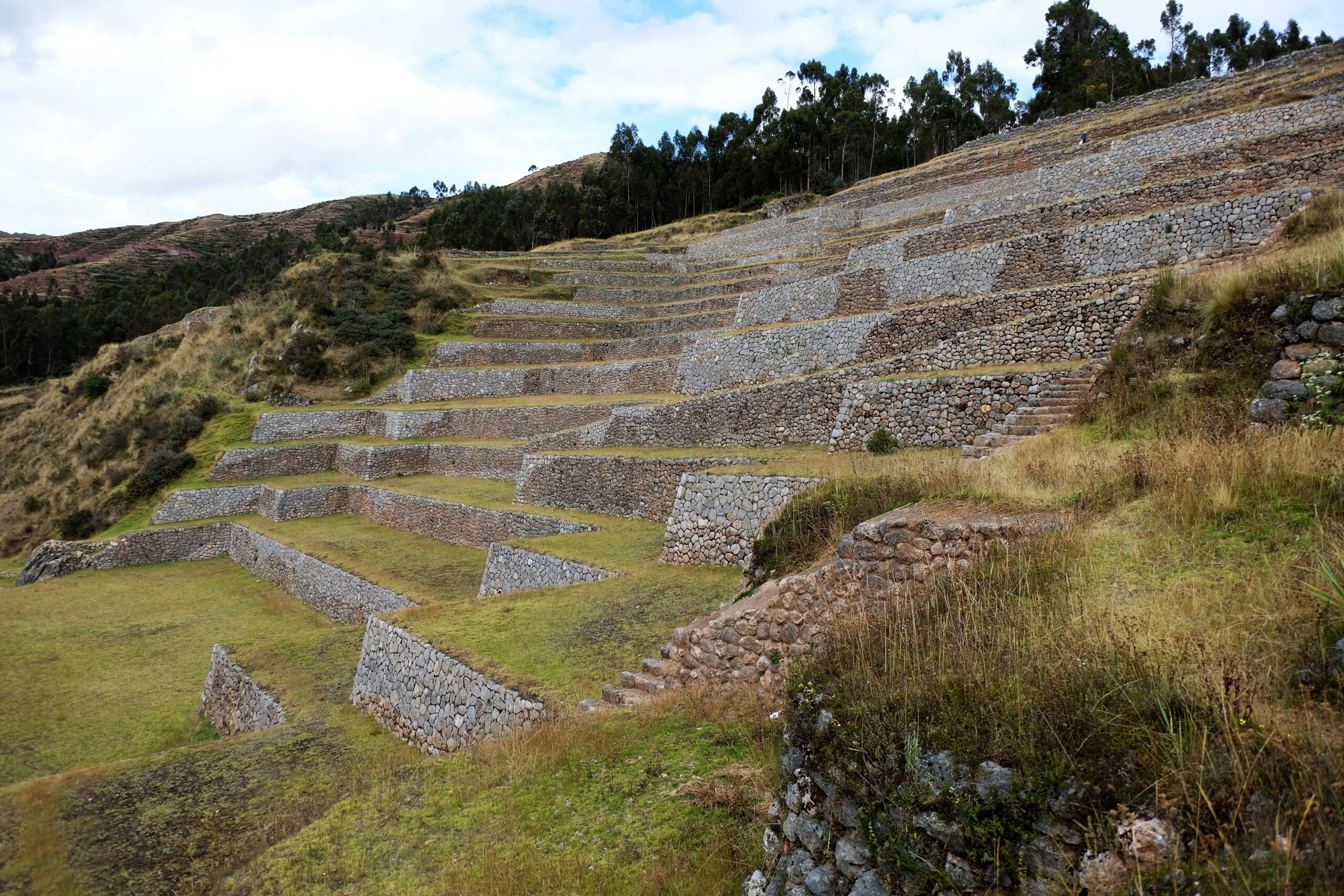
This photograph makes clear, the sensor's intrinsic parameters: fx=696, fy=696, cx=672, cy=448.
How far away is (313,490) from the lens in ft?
83.2

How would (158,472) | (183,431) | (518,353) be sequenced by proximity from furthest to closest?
(518,353) → (183,431) → (158,472)

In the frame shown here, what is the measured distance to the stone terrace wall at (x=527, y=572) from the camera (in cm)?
1305

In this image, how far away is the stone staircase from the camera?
10.9m

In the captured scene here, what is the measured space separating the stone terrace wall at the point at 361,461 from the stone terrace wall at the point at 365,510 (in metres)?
1.21

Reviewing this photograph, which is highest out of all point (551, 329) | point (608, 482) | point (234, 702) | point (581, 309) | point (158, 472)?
point (581, 309)

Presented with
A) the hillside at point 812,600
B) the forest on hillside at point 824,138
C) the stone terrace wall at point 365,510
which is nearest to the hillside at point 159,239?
the forest on hillside at point 824,138

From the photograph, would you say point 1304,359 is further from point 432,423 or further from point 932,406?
point 432,423

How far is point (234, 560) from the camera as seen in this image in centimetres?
2419

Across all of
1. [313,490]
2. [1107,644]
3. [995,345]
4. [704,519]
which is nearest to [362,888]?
[1107,644]

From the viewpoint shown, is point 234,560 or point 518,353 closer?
point 234,560

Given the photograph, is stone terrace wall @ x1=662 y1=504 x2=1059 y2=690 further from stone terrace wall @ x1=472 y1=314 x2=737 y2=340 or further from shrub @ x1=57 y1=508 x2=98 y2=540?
shrub @ x1=57 y1=508 x2=98 y2=540

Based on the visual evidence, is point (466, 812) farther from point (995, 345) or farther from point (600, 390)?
point (600, 390)

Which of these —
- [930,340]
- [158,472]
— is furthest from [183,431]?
[930,340]

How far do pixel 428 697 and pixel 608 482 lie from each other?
861 centimetres
